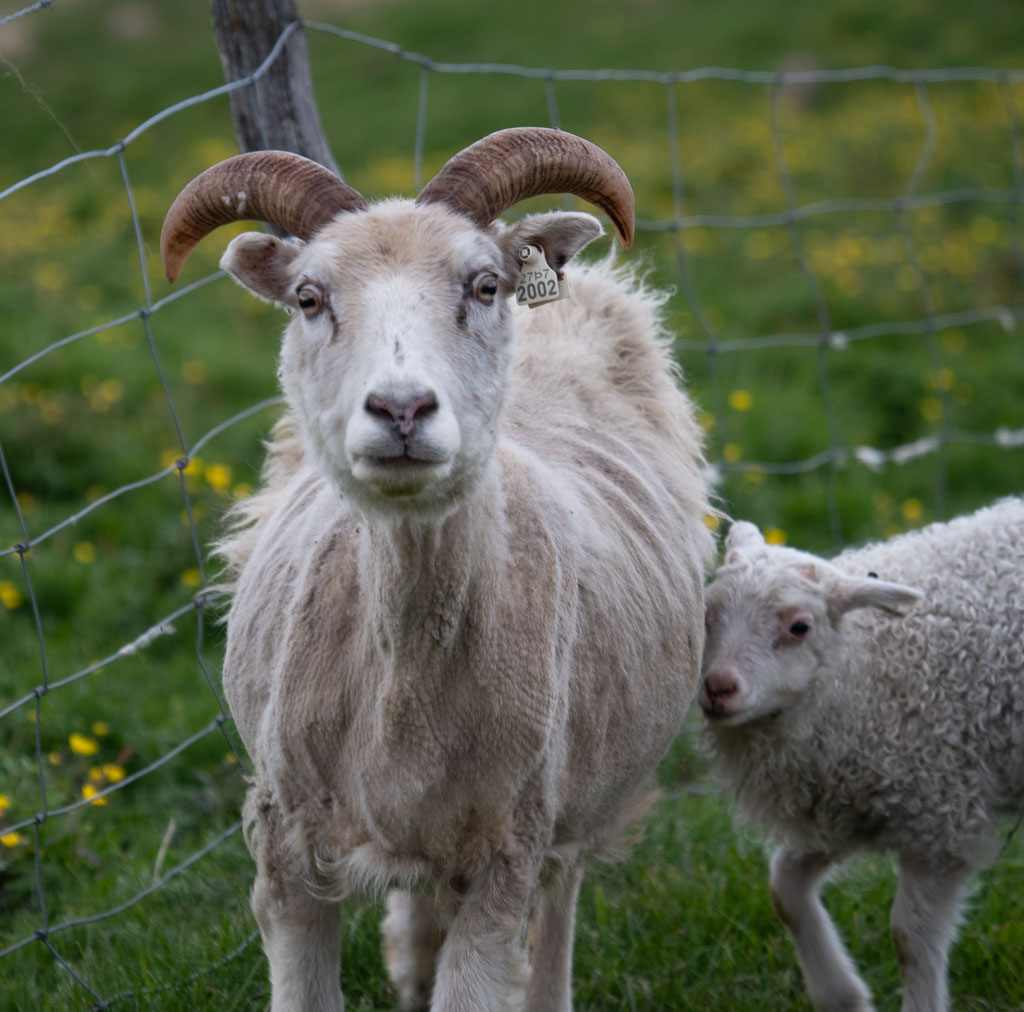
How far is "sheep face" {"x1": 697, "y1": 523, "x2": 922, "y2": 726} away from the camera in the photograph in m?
3.47

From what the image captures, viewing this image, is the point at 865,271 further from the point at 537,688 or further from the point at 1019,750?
the point at 537,688

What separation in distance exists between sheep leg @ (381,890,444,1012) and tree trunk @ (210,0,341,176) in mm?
2050

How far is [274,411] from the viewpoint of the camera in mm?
6316

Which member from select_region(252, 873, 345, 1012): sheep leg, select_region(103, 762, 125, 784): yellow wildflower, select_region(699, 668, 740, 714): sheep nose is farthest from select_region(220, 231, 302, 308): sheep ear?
select_region(103, 762, 125, 784): yellow wildflower

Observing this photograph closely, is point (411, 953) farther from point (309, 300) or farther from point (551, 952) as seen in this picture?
point (309, 300)

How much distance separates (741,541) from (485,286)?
1.55 meters

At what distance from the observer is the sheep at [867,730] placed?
3.46m

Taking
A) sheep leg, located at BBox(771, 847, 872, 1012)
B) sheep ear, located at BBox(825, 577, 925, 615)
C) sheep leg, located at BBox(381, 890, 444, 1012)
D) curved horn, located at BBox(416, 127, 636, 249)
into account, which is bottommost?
sheep leg, located at BBox(771, 847, 872, 1012)

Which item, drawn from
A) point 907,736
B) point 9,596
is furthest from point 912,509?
point 9,596

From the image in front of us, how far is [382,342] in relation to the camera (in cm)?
232

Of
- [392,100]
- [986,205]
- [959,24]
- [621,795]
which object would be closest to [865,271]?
[986,205]

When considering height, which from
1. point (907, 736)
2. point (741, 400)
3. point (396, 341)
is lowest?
point (741, 400)

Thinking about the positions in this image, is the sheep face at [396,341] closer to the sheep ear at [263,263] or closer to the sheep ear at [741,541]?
the sheep ear at [263,263]

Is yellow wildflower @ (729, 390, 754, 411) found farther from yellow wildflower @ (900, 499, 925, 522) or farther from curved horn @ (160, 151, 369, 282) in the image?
curved horn @ (160, 151, 369, 282)
